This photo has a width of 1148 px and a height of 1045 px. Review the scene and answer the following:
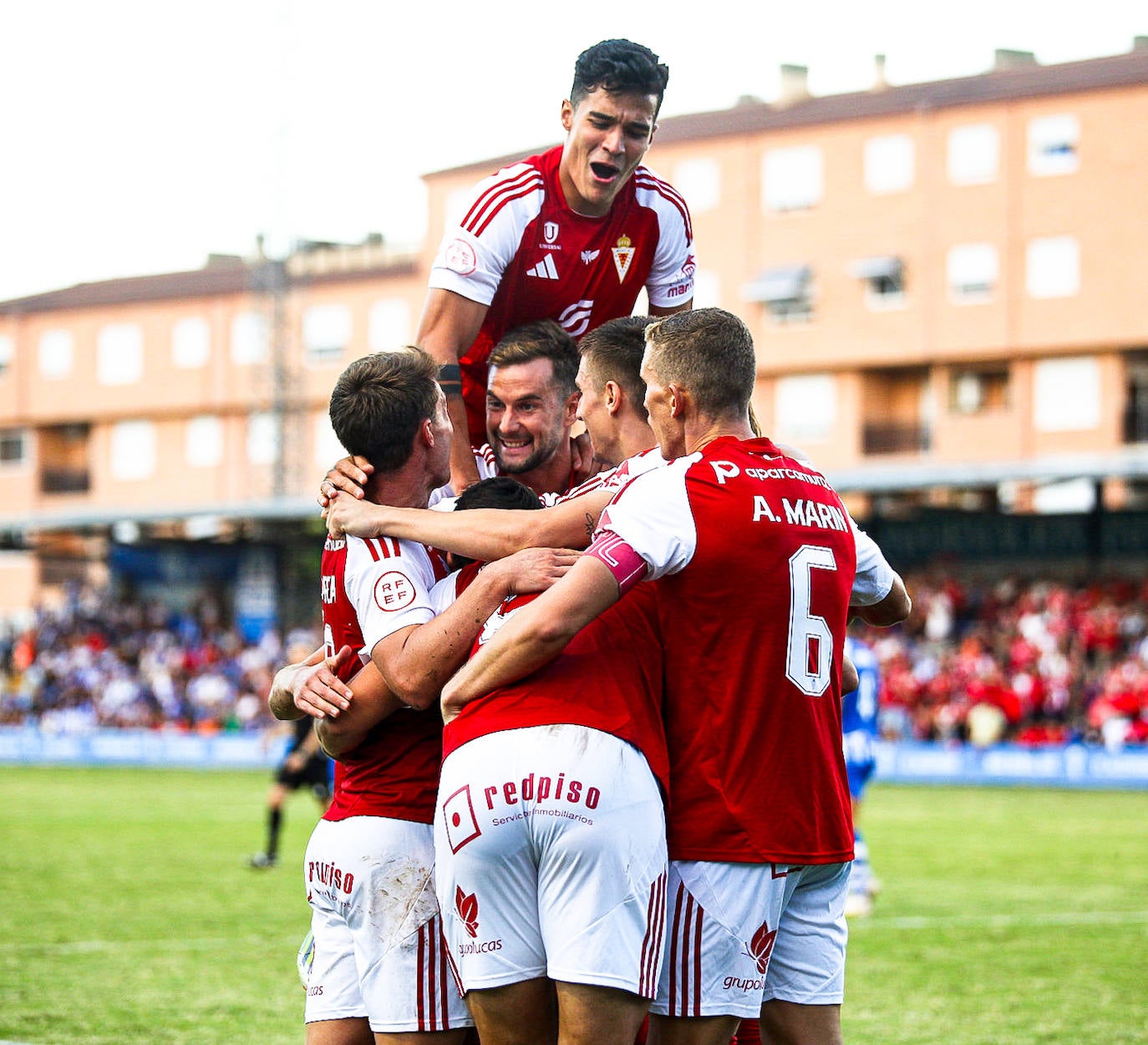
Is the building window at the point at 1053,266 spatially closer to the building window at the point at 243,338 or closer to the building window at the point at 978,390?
the building window at the point at 978,390

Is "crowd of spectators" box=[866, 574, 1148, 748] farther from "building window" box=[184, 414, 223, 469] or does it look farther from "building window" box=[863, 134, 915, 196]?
"building window" box=[184, 414, 223, 469]

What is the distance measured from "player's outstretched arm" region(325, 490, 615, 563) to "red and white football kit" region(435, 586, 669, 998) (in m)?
0.41

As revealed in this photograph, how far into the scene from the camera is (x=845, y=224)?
47500 millimetres

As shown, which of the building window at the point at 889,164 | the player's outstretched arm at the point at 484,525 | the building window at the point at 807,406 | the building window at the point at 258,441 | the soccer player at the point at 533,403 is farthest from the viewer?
the building window at the point at 258,441

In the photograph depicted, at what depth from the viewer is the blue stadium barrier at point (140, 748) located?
39.0m

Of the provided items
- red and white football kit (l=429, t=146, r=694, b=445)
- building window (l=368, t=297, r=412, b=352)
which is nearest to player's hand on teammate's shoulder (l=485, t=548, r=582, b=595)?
red and white football kit (l=429, t=146, r=694, b=445)

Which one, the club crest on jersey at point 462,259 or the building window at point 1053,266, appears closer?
the club crest on jersey at point 462,259

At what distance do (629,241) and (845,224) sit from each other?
4181 cm

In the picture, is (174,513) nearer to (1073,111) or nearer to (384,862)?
(1073,111)

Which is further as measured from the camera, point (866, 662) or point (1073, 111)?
point (1073, 111)

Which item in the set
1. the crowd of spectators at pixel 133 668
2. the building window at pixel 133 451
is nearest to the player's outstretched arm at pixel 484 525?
the crowd of spectators at pixel 133 668

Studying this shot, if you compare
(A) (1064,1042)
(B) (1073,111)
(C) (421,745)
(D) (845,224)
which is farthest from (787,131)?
(C) (421,745)

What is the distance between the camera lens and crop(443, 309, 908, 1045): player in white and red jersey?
4.73 metres

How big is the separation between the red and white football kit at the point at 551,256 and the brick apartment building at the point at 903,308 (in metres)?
29.5
